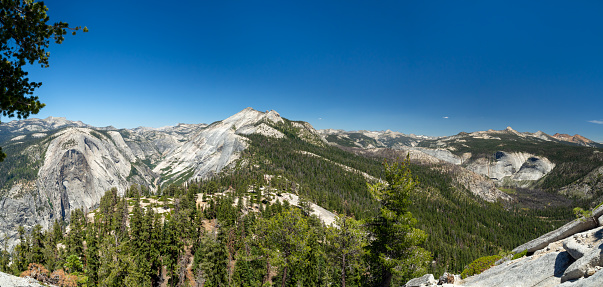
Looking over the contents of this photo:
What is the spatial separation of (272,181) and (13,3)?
17007 cm

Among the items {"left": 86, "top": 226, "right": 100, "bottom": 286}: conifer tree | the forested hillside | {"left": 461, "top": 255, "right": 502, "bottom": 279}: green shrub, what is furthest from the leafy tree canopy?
{"left": 86, "top": 226, "right": 100, "bottom": 286}: conifer tree

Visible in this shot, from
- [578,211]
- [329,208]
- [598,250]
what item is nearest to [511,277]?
[598,250]

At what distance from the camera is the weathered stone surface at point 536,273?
12.1 metres

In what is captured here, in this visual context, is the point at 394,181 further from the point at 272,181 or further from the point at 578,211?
the point at 272,181

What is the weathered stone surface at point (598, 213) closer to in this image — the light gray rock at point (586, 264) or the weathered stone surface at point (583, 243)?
the weathered stone surface at point (583, 243)

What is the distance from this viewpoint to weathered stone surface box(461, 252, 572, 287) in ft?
39.8

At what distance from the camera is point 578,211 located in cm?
1491

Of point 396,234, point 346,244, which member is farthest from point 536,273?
point 346,244

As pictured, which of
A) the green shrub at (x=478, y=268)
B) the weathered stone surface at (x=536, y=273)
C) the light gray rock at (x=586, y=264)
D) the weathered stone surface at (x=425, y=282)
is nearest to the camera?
the light gray rock at (x=586, y=264)

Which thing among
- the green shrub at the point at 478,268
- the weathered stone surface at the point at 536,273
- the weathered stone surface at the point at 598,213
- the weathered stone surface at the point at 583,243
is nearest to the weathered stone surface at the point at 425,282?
the weathered stone surface at the point at 536,273

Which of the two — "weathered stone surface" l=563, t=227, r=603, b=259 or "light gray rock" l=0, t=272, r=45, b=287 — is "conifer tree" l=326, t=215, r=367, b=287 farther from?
"light gray rock" l=0, t=272, r=45, b=287

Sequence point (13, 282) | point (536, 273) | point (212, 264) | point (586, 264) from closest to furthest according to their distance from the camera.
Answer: point (586, 264), point (536, 273), point (13, 282), point (212, 264)

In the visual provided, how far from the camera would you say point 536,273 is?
41.8 feet

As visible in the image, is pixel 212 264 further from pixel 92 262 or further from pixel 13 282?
pixel 13 282
